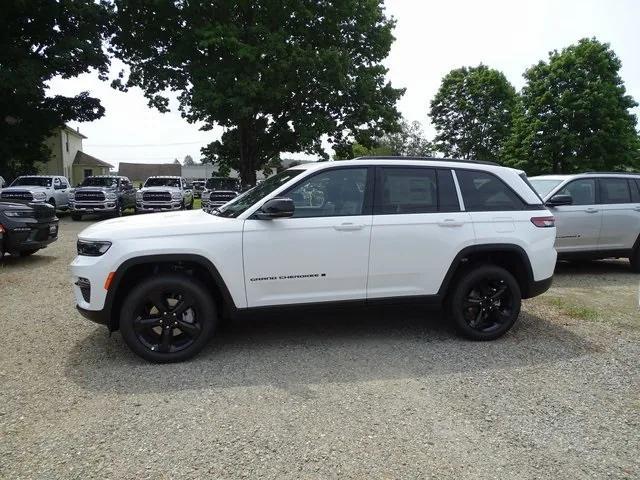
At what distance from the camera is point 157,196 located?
68.3ft

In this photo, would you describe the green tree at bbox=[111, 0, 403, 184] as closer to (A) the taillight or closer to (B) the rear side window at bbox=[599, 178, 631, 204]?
(B) the rear side window at bbox=[599, 178, 631, 204]

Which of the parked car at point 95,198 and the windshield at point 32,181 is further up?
the windshield at point 32,181

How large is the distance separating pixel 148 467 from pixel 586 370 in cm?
370

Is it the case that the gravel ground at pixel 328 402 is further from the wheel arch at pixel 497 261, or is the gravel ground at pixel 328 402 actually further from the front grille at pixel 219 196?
the front grille at pixel 219 196

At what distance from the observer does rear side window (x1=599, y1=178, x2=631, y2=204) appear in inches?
333

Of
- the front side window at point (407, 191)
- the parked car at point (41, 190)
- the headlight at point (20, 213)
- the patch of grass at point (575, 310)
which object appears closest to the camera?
the front side window at point (407, 191)

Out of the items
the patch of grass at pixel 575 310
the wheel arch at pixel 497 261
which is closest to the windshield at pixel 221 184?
the patch of grass at pixel 575 310

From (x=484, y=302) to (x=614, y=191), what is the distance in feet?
17.5

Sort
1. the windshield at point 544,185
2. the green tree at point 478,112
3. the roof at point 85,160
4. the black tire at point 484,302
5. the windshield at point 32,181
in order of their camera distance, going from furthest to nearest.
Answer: the roof at point 85,160 → the green tree at point 478,112 → the windshield at point 32,181 → the windshield at point 544,185 → the black tire at point 484,302

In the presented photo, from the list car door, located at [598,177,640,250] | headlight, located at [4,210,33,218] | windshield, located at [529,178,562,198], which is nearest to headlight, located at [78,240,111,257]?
headlight, located at [4,210,33,218]

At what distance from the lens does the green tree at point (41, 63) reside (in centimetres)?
2286

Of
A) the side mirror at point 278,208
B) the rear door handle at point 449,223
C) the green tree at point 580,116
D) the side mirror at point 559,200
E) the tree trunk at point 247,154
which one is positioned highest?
the green tree at point 580,116

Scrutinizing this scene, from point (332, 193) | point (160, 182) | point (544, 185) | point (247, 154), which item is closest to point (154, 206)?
point (160, 182)

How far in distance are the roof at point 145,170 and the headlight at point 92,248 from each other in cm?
8622
